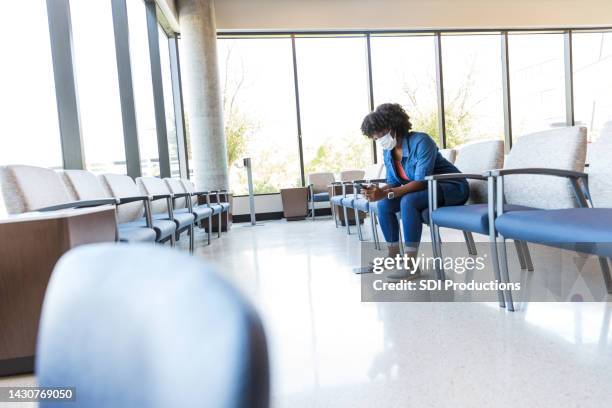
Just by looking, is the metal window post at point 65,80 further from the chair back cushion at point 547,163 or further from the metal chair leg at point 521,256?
the metal chair leg at point 521,256

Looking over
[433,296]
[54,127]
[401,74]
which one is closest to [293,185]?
[401,74]

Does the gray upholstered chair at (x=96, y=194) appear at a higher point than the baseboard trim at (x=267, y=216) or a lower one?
higher

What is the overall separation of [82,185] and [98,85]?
6.32 feet

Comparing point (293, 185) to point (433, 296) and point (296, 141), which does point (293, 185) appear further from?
point (433, 296)

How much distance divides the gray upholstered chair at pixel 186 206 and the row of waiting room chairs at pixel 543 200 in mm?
2434

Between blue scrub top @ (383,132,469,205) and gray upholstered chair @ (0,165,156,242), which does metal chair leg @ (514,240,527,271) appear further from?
gray upholstered chair @ (0,165,156,242)

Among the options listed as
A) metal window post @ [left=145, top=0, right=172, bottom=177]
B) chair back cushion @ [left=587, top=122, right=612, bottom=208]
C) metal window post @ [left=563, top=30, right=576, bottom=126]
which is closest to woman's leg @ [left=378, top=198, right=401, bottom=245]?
chair back cushion @ [left=587, top=122, right=612, bottom=208]

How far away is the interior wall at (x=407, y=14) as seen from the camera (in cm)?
703

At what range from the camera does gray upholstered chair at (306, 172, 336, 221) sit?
682 cm

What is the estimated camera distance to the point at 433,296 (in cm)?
224

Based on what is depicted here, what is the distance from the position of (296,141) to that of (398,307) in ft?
18.6

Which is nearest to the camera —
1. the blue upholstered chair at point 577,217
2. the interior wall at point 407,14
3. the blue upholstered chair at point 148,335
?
the blue upholstered chair at point 148,335

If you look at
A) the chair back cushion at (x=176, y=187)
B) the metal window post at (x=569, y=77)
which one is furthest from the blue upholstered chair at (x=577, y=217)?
the metal window post at (x=569, y=77)

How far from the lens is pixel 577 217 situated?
1526 millimetres
